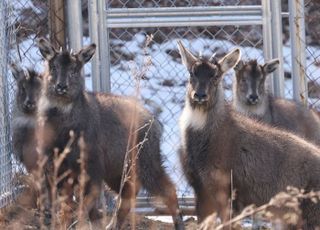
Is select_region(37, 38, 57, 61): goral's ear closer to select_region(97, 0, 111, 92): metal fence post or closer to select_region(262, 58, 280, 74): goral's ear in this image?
select_region(97, 0, 111, 92): metal fence post

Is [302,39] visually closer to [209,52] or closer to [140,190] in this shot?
[140,190]

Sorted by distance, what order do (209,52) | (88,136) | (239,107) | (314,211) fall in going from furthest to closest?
(209,52), (239,107), (88,136), (314,211)

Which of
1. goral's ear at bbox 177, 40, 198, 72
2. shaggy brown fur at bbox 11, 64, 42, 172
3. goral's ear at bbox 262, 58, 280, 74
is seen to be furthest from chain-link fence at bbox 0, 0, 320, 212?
goral's ear at bbox 177, 40, 198, 72

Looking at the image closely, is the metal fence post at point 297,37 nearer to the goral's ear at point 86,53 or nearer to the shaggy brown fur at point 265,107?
the shaggy brown fur at point 265,107

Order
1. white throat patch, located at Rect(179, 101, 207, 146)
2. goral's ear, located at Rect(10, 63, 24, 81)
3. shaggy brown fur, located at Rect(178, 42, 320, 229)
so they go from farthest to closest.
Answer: goral's ear, located at Rect(10, 63, 24, 81), white throat patch, located at Rect(179, 101, 207, 146), shaggy brown fur, located at Rect(178, 42, 320, 229)

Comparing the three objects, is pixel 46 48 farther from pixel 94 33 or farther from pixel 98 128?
pixel 98 128

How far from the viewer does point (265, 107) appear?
11391 mm

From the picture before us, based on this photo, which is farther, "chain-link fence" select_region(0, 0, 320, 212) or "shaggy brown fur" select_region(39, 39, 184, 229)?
"chain-link fence" select_region(0, 0, 320, 212)

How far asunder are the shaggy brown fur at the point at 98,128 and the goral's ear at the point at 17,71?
0.43 metres

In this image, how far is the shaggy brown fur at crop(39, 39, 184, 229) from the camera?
10.0 metres

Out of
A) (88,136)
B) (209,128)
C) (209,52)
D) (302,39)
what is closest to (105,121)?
(88,136)

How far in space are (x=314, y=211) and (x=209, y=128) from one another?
1143 millimetres

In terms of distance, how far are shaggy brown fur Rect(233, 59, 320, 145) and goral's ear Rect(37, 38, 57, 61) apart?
211 cm

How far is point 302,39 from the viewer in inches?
409
